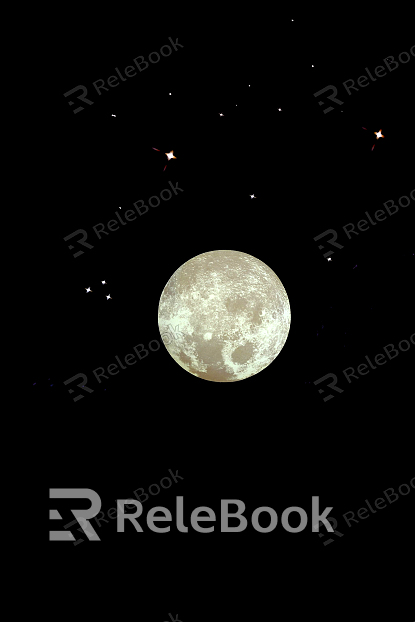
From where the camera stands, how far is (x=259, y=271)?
5.44m

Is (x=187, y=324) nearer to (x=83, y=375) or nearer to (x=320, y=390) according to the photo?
(x=83, y=375)

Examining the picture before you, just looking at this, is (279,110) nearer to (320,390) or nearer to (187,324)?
(187,324)

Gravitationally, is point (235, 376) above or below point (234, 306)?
below

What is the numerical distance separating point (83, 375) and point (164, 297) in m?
1.23

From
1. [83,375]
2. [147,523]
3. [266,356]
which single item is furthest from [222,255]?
[147,523]

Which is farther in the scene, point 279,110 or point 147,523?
point 279,110

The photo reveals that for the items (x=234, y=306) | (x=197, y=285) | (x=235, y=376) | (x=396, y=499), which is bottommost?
(x=396, y=499)

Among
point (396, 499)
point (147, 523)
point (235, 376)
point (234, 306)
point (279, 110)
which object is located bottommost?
point (396, 499)

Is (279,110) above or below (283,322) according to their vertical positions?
above

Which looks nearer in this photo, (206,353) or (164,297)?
(206,353)

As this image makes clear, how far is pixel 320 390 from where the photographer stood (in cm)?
558

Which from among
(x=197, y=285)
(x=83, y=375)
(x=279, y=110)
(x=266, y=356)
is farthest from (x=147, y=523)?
(x=279, y=110)

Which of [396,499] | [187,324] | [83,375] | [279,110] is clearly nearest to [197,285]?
[187,324]

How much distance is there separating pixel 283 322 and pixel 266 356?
41cm
